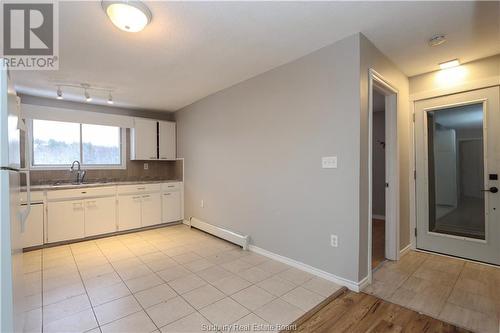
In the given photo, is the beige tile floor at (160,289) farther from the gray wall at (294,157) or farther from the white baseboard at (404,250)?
the white baseboard at (404,250)

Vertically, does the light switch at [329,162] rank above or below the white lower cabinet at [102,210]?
above

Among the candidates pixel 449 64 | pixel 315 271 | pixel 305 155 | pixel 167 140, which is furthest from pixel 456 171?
pixel 167 140

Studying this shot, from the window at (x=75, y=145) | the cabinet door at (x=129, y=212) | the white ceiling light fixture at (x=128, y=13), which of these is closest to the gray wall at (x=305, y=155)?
the cabinet door at (x=129, y=212)

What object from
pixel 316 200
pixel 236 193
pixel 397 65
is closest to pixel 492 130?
pixel 397 65

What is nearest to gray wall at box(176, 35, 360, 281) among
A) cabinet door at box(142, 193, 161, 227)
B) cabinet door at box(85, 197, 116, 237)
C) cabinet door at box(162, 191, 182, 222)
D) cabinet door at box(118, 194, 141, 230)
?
cabinet door at box(162, 191, 182, 222)

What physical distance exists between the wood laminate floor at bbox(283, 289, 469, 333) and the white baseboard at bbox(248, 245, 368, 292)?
0.16 meters

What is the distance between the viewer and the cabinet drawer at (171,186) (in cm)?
463

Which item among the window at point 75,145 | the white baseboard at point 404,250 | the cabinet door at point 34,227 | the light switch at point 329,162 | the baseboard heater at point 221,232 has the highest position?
the window at point 75,145

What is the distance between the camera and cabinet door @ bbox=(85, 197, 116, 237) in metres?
3.76

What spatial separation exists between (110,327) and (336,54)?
3.02m

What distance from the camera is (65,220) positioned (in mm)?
3566

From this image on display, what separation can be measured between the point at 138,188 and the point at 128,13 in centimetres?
322

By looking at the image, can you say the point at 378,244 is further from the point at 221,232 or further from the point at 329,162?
the point at 221,232

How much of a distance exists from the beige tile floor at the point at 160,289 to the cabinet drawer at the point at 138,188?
1055 millimetres
